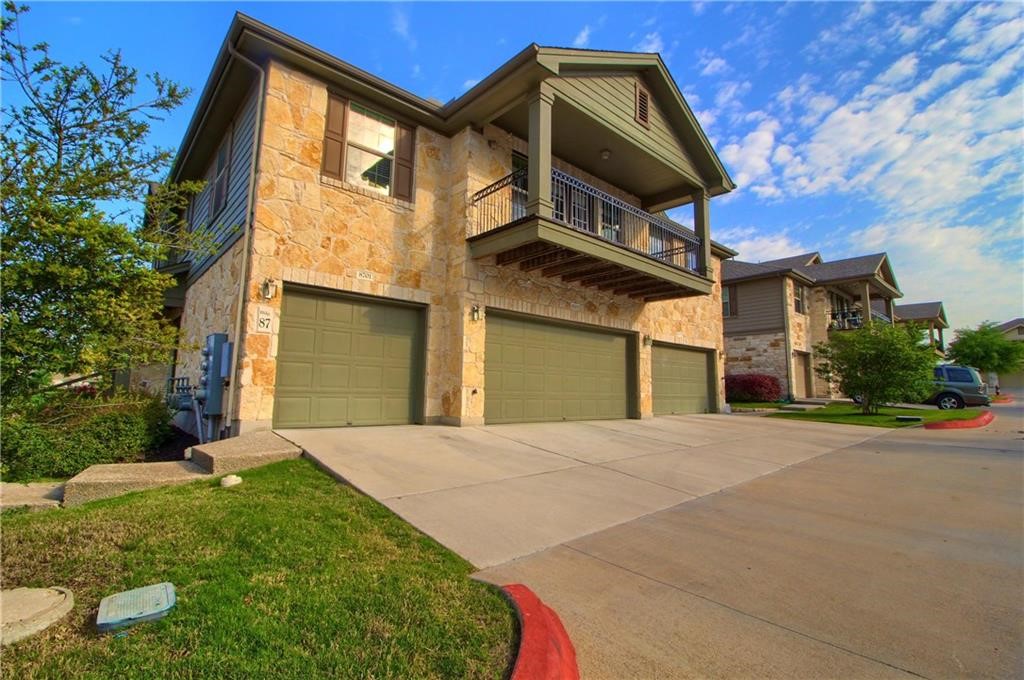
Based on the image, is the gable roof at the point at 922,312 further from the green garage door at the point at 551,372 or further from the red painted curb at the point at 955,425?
the green garage door at the point at 551,372

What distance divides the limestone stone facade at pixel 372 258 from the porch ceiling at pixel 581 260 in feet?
1.29

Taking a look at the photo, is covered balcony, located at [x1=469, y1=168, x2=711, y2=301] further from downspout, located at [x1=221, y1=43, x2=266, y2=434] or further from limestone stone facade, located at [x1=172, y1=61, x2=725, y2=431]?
downspout, located at [x1=221, y1=43, x2=266, y2=434]

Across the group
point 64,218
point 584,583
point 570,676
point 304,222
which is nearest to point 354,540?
point 584,583

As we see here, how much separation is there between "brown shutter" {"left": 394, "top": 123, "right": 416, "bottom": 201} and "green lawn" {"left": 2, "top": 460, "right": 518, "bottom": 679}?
643 cm

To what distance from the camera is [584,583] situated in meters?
3.11

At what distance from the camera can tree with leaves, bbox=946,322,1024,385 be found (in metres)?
34.6

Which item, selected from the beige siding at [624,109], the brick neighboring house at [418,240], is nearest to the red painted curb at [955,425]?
the brick neighboring house at [418,240]

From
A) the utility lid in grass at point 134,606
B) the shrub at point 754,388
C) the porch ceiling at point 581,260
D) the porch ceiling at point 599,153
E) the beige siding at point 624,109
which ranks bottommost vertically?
the utility lid in grass at point 134,606

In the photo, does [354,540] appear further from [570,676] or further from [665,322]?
[665,322]

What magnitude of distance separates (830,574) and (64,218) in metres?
5.84

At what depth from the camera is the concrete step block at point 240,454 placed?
536 cm

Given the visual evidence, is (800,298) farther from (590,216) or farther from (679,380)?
(590,216)

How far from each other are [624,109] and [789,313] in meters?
14.7

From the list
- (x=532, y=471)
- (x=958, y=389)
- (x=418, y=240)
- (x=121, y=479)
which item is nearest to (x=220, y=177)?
(x=418, y=240)
